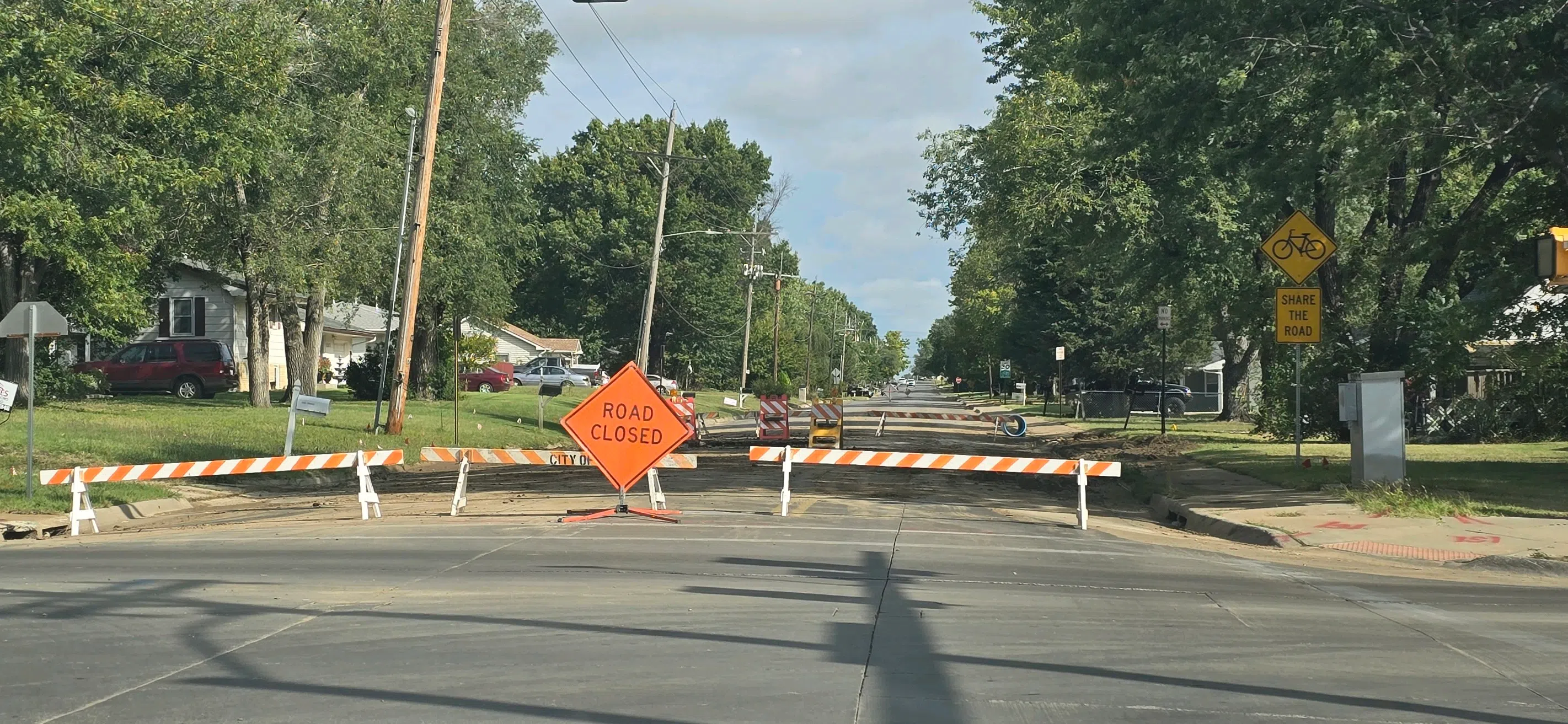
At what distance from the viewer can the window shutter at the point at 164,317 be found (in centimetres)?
5250

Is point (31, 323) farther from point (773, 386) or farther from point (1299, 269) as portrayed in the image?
point (773, 386)

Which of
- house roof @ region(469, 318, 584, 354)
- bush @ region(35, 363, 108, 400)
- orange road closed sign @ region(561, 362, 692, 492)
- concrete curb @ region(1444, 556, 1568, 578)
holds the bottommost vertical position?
concrete curb @ region(1444, 556, 1568, 578)

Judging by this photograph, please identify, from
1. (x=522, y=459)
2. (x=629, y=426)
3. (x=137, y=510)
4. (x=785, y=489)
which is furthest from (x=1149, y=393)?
(x=137, y=510)

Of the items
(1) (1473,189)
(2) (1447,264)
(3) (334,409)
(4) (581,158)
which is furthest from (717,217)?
(2) (1447,264)

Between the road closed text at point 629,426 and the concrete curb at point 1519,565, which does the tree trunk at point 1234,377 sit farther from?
the road closed text at point 629,426

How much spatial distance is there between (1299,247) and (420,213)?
17.0 m

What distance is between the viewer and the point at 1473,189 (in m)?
30.3

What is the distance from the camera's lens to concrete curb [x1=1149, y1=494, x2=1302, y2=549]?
47.1 feet

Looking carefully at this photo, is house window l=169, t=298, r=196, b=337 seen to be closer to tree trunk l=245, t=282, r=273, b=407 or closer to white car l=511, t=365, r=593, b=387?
tree trunk l=245, t=282, r=273, b=407

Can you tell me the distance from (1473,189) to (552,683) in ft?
96.5

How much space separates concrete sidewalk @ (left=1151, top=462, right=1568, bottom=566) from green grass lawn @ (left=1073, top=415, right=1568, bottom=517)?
1.53 ft

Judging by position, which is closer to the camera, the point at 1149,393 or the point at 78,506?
the point at 78,506

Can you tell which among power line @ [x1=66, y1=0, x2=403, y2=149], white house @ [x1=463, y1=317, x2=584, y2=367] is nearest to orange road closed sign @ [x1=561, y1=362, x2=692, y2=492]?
power line @ [x1=66, y1=0, x2=403, y2=149]

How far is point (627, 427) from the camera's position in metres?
15.5
